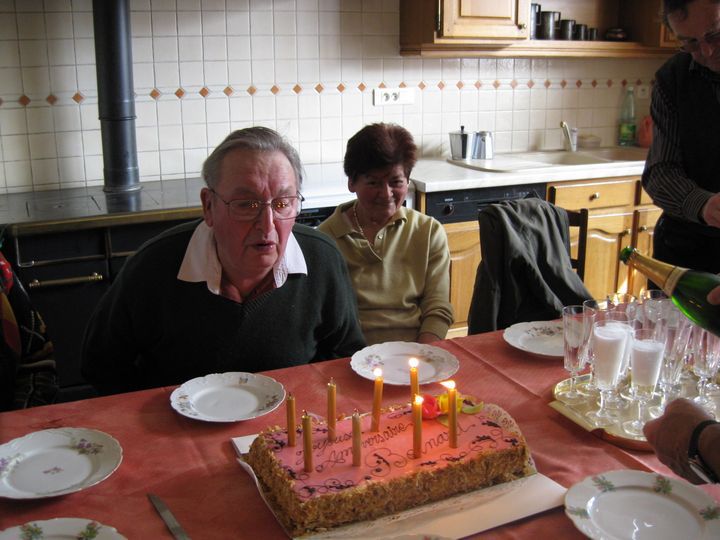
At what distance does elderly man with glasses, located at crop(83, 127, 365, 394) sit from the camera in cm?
169

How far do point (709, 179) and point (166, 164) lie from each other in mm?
2392

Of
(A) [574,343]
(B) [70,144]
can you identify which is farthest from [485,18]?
(A) [574,343]

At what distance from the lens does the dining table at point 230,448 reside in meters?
1.09

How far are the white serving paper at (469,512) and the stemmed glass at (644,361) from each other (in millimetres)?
268

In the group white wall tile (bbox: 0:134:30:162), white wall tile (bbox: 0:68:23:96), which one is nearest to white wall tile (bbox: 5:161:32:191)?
white wall tile (bbox: 0:134:30:162)

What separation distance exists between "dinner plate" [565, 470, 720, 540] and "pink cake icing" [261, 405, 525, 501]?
0.14 m

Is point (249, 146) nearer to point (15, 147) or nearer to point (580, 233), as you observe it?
point (580, 233)

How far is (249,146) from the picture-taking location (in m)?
1.70

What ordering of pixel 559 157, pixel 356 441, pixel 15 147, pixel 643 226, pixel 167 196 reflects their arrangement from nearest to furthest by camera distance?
pixel 356 441 → pixel 167 196 → pixel 15 147 → pixel 643 226 → pixel 559 157

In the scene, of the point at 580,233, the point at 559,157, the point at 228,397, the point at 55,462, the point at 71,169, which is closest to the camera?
the point at 55,462

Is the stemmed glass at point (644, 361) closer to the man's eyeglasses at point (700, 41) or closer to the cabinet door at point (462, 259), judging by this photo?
the man's eyeglasses at point (700, 41)

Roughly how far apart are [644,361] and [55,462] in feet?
3.41

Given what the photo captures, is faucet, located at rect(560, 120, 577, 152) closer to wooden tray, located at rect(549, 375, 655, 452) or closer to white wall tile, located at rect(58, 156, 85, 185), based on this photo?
white wall tile, located at rect(58, 156, 85, 185)

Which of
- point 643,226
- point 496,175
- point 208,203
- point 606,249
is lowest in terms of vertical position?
point 606,249
